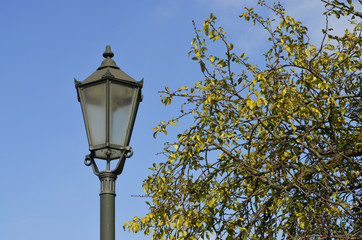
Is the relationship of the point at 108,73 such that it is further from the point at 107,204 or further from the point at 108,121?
the point at 107,204

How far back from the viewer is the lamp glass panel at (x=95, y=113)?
184 inches

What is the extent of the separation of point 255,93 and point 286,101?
480 millimetres

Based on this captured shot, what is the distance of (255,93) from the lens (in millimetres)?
7500

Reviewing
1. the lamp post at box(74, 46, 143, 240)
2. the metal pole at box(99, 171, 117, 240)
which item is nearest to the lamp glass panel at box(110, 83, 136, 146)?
the lamp post at box(74, 46, 143, 240)

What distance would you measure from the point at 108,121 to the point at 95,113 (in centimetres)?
16

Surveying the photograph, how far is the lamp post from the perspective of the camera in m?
4.64

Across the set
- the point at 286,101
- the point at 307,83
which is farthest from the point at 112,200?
the point at 307,83

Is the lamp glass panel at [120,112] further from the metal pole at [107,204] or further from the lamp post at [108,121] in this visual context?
the metal pole at [107,204]

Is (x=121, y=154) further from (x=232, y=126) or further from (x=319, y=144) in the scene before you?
(x=319, y=144)

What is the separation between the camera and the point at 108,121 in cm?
466

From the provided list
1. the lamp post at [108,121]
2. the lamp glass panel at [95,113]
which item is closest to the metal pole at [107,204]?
the lamp post at [108,121]

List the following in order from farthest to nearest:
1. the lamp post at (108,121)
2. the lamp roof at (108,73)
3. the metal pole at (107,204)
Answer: the lamp roof at (108,73), the lamp post at (108,121), the metal pole at (107,204)

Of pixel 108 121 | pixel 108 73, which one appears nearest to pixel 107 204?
pixel 108 121

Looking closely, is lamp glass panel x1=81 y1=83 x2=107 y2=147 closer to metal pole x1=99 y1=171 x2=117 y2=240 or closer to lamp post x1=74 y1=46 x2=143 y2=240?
lamp post x1=74 y1=46 x2=143 y2=240
